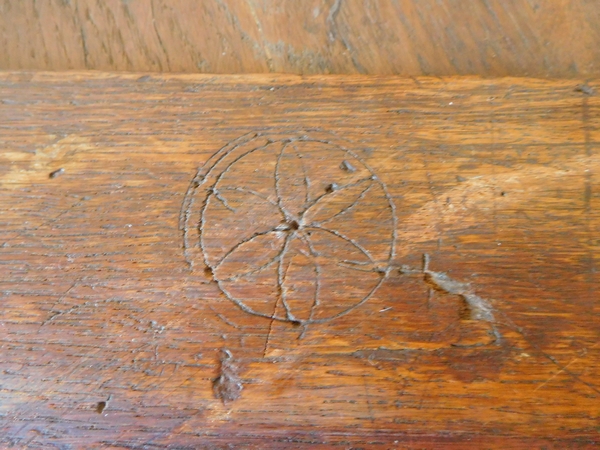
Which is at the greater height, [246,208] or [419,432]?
[246,208]

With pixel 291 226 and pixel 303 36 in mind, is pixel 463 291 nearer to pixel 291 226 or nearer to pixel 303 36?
pixel 291 226

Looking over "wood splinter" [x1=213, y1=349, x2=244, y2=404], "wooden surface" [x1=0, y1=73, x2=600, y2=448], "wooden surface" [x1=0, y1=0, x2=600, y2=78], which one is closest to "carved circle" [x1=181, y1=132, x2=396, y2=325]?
"wooden surface" [x1=0, y1=73, x2=600, y2=448]

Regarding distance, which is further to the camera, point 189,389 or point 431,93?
point 431,93

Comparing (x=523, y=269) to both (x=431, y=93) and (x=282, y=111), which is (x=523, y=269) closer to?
(x=431, y=93)

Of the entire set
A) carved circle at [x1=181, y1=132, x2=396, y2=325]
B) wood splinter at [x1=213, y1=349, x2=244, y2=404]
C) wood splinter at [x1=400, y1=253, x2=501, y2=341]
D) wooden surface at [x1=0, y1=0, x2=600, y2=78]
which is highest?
wooden surface at [x1=0, y1=0, x2=600, y2=78]

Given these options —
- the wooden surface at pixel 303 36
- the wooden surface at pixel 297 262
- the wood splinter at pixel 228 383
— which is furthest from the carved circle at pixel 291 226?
the wooden surface at pixel 303 36

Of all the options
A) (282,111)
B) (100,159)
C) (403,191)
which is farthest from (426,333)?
(100,159)

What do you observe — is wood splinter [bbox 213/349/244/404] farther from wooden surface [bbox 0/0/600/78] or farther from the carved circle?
wooden surface [bbox 0/0/600/78]

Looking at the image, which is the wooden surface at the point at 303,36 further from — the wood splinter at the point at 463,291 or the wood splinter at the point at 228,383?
the wood splinter at the point at 228,383
